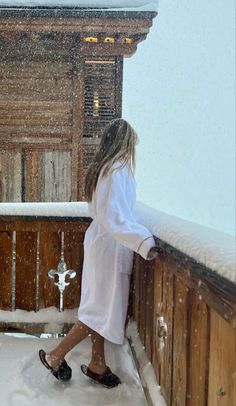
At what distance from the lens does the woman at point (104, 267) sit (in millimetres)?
3055

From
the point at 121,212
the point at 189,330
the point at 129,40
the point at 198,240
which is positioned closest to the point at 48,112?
the point at 129,40

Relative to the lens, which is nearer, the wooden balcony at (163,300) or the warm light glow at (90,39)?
the wooden balcony at (163,300)

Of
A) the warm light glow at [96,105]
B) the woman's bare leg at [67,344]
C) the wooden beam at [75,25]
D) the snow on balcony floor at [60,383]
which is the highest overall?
the wooden beam at [75,25]

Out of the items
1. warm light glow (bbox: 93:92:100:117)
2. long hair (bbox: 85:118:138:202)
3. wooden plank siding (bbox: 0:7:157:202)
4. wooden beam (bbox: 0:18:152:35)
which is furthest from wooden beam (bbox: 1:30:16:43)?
long hair (bbox: 85:118:138:202)

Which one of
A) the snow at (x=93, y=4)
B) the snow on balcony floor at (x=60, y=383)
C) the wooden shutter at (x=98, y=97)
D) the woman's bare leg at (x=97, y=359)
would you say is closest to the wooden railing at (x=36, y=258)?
the snow on balcony floor at (x=60, y=383)

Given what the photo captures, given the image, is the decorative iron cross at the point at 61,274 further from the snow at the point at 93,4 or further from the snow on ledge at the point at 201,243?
the snow at the point at 93,4

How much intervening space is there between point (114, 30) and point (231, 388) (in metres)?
7.62

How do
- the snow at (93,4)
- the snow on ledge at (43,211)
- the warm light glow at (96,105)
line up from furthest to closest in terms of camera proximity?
the warm light glow at (96,105) < the snow at (93,4) < the snow on ledge at (43,211)

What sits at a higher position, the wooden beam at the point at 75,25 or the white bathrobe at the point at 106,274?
the wooden beam at the point at 75,25

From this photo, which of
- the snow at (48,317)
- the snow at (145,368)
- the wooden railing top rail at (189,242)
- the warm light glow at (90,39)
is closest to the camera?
the wooden railing top rail at (189,242)

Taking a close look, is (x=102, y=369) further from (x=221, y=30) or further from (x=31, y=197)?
(x=221, y=30)

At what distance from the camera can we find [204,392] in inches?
76.7

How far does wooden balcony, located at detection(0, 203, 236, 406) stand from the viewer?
1696 millimetres

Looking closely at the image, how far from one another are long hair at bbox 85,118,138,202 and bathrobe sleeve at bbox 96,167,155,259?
84 millimetres
